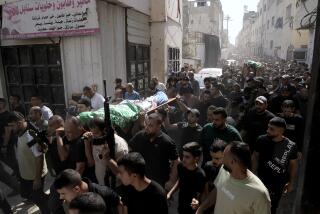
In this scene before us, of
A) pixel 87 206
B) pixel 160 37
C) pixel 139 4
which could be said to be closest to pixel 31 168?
pixel 87 206

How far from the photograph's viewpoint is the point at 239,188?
2.46 meters

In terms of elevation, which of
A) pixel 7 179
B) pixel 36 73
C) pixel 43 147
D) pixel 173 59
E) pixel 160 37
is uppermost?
pixel 160 37

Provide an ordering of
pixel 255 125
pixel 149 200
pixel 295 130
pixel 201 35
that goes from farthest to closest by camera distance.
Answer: pixel 201 35 < pixel 255 125 < pixel 295 130 < pixel 149 200

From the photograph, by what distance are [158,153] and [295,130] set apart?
225cm

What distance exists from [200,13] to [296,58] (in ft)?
94.4

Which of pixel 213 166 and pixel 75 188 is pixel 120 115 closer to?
pixel 213 166

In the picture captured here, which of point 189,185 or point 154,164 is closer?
point 189,185

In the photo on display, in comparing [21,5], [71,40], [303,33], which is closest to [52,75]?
[71,40]

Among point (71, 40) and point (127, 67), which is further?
point (127, 67)

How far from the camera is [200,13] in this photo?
148 feet

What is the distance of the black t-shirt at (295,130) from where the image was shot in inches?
174

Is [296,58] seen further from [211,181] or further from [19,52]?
[211,181]

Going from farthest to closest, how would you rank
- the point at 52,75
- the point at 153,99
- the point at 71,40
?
the point at 52,75
the point at 71,40
the point at 153,99

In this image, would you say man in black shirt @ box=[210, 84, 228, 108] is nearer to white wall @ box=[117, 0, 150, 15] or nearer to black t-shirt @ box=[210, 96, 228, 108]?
black t-shirt @ box=[210, 96, 228, 108]
